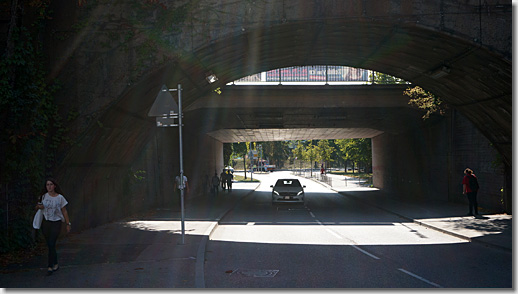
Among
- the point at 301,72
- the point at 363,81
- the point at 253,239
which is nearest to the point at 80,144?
the point at 253,239

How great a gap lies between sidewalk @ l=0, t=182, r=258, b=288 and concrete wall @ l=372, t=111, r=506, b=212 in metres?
12.3

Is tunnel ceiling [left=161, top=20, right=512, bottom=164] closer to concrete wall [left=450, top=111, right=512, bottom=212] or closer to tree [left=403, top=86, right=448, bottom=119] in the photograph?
concrete wall [left=450, top=111, right=512, bottom=212]

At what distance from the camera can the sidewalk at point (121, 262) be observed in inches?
315

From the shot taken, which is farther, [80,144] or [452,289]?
[80,144]

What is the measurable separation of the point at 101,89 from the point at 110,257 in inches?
183

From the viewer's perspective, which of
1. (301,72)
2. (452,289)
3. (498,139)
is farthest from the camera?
(301,72)

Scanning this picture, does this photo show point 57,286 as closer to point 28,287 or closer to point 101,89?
point 28,287

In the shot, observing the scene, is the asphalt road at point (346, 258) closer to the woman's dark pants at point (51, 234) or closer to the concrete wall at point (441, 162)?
the woman's dark pants at point (51, 234)

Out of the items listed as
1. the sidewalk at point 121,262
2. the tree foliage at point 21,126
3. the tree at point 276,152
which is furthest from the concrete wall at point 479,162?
the tree at point 276,152

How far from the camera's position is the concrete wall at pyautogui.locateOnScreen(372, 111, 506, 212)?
20.6 m

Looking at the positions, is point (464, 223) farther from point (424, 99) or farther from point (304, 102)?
point (304, 102)

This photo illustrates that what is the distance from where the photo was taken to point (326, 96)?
25.7 m

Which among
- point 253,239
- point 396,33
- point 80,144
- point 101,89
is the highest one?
point 396,33

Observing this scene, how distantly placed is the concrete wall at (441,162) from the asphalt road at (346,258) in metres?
5.17
